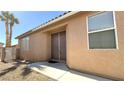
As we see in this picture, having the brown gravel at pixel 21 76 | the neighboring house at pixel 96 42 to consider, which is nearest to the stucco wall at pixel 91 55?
the neighboring house at pixel 96 42

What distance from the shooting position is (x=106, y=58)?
477 cm

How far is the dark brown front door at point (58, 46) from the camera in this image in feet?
31.8

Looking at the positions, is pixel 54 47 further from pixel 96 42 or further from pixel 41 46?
pixel 96 42

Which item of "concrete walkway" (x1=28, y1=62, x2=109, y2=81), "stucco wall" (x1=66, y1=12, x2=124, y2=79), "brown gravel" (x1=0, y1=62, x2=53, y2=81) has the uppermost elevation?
"stucco wall" (x1=66, y1=12, x2=124, y2=79)

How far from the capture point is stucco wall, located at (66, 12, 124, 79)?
433 cm

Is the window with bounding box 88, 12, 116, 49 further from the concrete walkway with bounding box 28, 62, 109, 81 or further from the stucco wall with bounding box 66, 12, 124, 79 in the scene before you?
the concrete walkway with bounding box 28, 62, 109, 81

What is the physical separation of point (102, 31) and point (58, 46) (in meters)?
5.71

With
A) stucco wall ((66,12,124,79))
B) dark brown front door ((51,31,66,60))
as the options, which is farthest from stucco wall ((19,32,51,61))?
stucco wall ((66,12,124,79))

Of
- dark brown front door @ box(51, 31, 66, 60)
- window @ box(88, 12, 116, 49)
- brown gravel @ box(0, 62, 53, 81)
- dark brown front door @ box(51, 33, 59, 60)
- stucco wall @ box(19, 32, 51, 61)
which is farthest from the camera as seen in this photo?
stucco wall @ box(19, 32, 51, 61)

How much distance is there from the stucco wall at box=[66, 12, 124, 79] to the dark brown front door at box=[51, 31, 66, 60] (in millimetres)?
2551

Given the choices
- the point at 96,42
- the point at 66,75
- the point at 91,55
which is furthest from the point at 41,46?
the point at 96,42

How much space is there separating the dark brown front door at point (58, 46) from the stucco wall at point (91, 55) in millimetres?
2551

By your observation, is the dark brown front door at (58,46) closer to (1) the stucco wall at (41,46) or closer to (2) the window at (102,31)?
(1) the stucco wall at (41,46)
